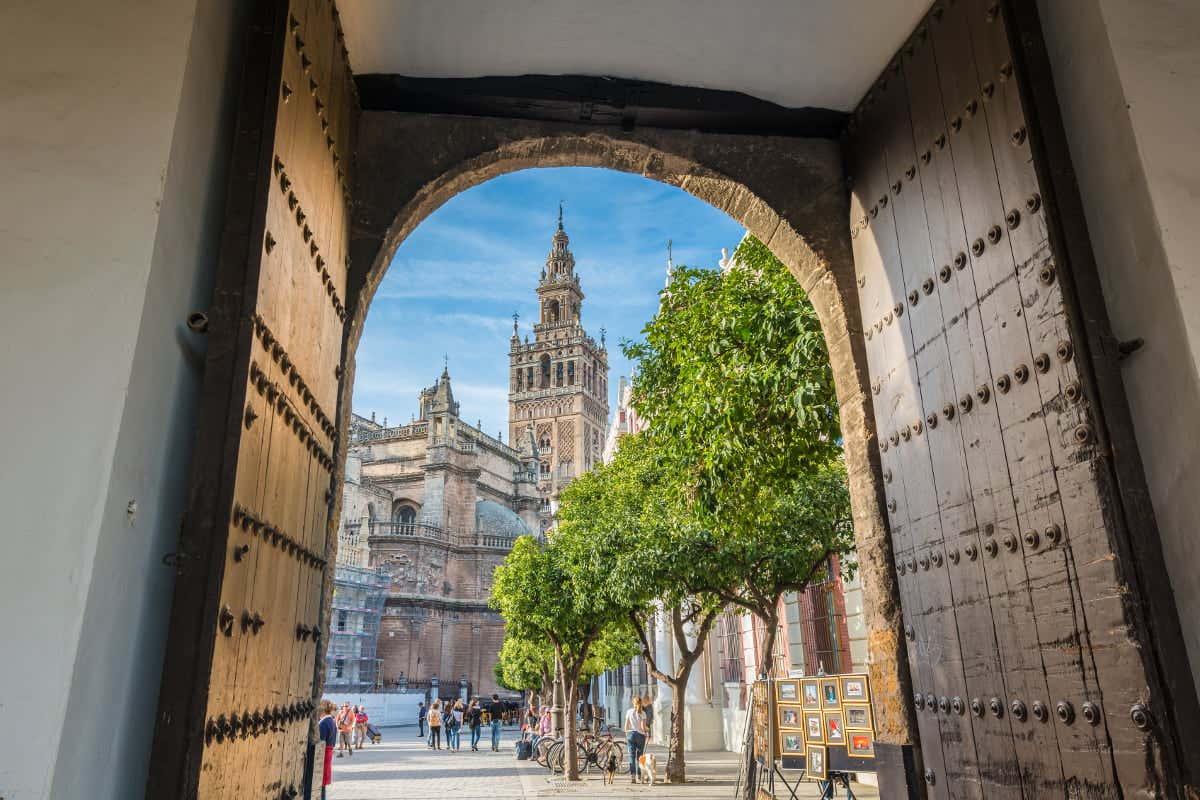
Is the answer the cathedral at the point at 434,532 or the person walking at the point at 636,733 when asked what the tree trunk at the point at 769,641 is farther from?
the cathedral at the point at 434,532

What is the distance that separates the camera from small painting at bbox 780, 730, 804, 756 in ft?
24.6

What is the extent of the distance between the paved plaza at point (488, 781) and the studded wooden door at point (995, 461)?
9263 millimetres

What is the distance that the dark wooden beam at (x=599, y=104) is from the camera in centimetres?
393

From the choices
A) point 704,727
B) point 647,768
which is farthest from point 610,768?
point 704,727

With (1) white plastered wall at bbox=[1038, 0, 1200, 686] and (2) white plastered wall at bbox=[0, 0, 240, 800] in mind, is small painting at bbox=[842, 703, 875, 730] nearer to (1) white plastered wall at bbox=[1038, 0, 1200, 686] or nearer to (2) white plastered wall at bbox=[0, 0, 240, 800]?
(1) white plastered wall at bbox=[1038, 0, 1200, 686]

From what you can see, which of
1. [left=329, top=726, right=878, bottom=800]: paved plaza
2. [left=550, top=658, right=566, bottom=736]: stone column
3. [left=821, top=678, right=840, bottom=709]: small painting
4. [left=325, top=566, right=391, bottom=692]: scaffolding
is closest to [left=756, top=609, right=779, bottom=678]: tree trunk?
[left=329, top=726, right=878, bottom=800]: paved plaza

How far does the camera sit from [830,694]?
23.0 feet

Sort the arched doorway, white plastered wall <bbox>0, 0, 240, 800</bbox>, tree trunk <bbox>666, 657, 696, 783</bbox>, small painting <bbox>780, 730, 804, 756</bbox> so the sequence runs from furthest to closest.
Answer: tree trunk <bbox>666, 657, 696, 783</bbox>
small painting <bbox>780, 730, 804, 756</bbox>
the arched doorway
white plastered wall <bbox>0, 0, 240, 800</bbox>

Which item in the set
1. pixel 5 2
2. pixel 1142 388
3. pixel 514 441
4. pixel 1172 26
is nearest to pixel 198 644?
pixel 5 2

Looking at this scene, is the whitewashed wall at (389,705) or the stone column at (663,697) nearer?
the stone column at (663,697)

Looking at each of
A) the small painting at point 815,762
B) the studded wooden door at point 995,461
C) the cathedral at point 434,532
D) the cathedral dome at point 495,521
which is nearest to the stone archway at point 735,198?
the studded wooden door at point 995,461

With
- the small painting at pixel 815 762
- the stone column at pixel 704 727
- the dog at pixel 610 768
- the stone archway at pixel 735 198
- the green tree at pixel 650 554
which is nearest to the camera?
the stone archway at pixel 735 198

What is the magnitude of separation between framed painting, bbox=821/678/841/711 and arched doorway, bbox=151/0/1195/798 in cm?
362

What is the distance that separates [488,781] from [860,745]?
1005 centimetres
